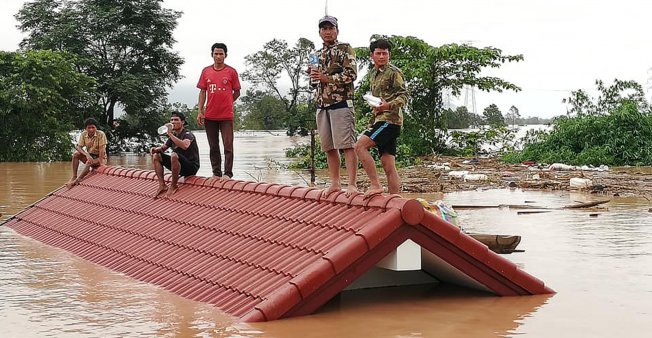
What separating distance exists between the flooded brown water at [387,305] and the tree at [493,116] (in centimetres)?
2269

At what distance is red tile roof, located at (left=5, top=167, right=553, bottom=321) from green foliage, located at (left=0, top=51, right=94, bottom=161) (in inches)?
965

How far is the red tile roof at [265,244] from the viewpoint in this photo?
7.06 metres

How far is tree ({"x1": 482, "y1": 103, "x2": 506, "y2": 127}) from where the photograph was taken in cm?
3422

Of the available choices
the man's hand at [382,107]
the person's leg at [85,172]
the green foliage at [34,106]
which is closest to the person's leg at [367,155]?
the man's hand at [382,107]

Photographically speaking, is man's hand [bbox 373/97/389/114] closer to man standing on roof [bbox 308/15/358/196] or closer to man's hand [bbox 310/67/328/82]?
man standing on roof [bbox 308/15/358/196]

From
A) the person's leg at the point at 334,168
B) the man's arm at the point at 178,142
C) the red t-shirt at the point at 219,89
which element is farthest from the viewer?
the red t-shirt at the point at 219,89

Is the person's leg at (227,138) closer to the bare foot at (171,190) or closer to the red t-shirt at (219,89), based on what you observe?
the red t-shirt at (219,89)

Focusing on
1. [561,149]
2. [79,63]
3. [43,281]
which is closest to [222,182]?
[43,281]

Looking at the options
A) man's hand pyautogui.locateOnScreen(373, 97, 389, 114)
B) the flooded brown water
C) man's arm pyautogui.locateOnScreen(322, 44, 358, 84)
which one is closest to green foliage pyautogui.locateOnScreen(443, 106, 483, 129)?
the flooded brown water

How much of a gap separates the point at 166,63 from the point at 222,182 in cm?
3630

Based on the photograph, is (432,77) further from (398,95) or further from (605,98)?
(398,95)

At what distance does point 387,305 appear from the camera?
7605mm

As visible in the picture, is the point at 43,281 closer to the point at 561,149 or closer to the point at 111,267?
the point at 111,267

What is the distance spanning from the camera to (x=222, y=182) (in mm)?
10461
